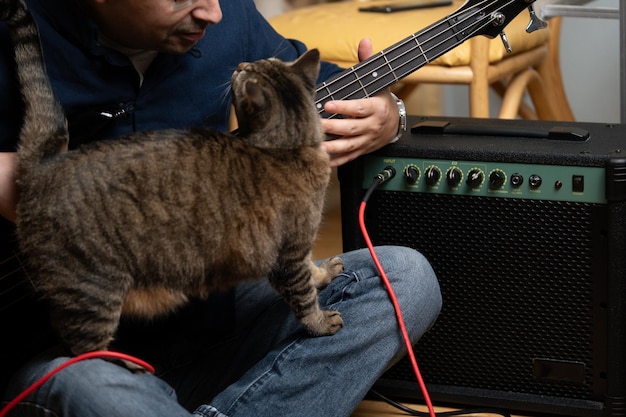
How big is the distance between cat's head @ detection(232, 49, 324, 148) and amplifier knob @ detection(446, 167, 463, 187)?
28 cm

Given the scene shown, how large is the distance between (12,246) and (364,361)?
502 mm

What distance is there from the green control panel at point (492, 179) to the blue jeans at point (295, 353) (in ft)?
0.39

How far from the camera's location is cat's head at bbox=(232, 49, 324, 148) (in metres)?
1.14

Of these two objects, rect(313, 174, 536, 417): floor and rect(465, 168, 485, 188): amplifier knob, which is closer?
rect(465, 168, 485, 188): amplifier knob

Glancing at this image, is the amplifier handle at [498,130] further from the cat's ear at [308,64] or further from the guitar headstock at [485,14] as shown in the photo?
the cat's ear at [308,64]

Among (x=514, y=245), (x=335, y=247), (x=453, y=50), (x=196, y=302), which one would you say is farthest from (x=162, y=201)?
(x=335, y=247)

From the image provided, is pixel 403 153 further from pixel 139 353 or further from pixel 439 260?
pixel 139 353

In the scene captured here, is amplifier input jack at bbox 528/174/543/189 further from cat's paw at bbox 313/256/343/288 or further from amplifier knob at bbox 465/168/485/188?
cat's paw at bbox 313/256/343/288

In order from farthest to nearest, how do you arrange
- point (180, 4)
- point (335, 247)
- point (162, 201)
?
point (335, 247) → point (180, 4) → point (162, 201)

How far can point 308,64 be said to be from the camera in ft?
3.94

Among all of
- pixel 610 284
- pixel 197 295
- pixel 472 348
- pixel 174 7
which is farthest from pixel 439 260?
pixel 174 7

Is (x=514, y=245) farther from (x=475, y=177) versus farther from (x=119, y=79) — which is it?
(x=119, y=79)

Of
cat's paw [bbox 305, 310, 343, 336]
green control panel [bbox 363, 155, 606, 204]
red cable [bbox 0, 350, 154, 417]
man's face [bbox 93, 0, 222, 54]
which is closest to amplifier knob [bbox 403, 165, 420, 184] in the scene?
green control panel [bbox 363, 155, 606, 204]

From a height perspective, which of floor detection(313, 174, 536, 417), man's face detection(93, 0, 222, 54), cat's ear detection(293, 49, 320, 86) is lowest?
floor detection(313, 174, 536, 417)
